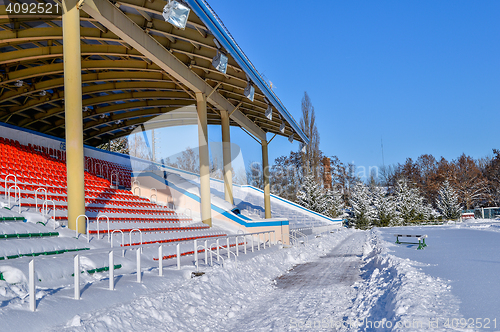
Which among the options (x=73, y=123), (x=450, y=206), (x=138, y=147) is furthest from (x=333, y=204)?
(x=73, y=123)

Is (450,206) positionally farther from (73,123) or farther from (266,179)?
(73,123)

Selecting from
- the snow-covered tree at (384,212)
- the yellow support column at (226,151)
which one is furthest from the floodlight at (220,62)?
the snow-covered tree at (384,212)

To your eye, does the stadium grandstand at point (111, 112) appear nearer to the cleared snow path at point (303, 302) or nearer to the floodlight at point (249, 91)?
the floodlight at point (249, 91)

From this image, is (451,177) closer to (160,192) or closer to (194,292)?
(160,192)

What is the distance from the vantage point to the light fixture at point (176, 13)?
36.8 ft

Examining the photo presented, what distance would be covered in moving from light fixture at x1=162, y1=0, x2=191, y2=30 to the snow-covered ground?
699 cm

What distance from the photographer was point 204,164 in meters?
19.2

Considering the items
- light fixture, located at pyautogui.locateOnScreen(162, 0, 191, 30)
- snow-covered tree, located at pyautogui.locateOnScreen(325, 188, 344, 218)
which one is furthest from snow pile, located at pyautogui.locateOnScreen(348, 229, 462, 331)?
snow-covered tree, located at pyautogui.locateOnScreen(325, 188, 344, 218)

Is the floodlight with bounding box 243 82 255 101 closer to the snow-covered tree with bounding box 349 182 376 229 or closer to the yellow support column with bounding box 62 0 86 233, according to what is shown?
the yellow support column with bounding box 62 0 86 233

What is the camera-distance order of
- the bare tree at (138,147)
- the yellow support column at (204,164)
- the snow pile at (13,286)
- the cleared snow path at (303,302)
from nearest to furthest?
the snow pile at (13,286) → the cleared snow path at (303,302) → the yellow support column at (204,164) → the bare tree at (138,147)

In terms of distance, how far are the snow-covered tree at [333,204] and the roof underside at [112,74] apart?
75.7ft

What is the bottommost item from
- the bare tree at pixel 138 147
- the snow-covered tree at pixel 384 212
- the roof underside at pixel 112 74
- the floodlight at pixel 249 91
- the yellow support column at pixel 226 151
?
the snow-covered tree at pixel 384 212

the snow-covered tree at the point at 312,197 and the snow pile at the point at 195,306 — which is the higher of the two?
the snow-covered tree at the point at 312,197

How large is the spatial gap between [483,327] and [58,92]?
70.4 ft
